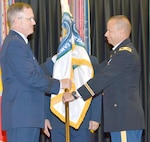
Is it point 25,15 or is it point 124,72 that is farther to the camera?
point 124,72

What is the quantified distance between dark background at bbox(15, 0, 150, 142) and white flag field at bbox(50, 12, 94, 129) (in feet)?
3.44

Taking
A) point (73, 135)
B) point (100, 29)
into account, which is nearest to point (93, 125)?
point (73, 135)

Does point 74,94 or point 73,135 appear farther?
point 73,135

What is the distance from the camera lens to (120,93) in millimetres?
3102

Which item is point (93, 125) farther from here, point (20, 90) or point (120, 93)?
point (20, 90)

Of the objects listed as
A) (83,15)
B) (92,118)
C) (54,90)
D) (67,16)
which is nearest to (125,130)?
(92,118)

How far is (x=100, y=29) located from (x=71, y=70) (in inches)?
50.6

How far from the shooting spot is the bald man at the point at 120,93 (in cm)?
309

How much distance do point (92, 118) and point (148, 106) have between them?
1.27 m

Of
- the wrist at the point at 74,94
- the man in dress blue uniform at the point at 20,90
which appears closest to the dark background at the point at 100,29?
the wrist at the point at 74,94

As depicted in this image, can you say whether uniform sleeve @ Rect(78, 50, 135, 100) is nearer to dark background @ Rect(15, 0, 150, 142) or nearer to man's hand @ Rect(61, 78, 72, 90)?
man's hand @ Rect(61, 78, 72, 90)

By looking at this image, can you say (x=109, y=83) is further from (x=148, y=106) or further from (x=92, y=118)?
(x=148, y=106)

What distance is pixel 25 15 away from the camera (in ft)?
9.45

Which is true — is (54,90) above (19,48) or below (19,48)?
below
